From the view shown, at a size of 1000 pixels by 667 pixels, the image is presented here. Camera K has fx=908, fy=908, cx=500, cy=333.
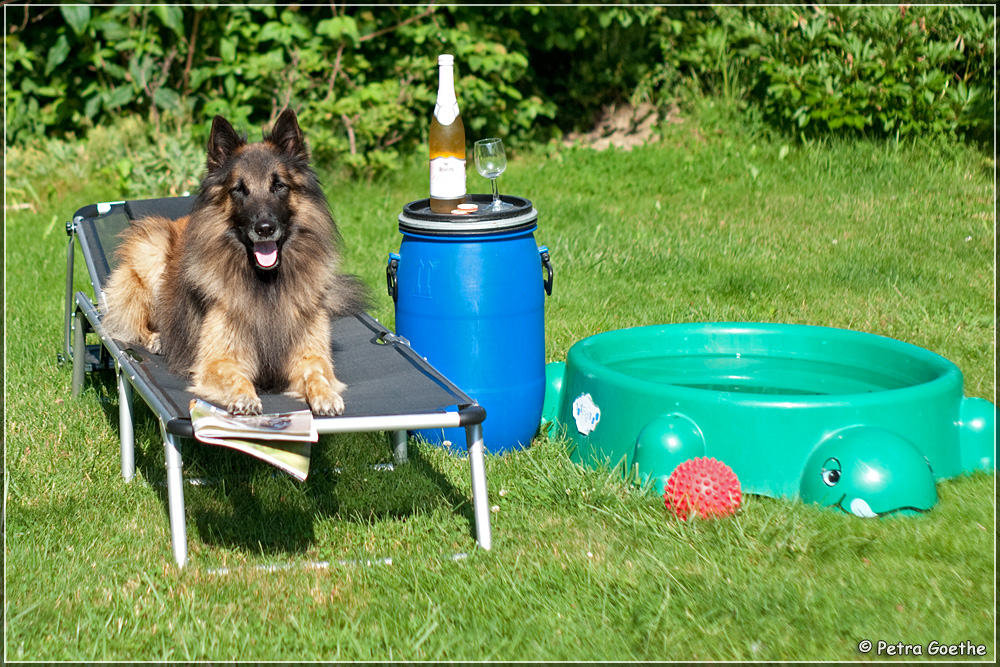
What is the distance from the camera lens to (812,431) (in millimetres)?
3395

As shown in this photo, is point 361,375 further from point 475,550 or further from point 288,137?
point 288,137

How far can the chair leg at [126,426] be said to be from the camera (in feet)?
11.9

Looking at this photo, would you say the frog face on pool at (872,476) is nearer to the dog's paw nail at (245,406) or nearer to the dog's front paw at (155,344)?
the dog's paw nail at (245,406)

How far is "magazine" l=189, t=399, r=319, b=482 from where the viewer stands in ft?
9.37

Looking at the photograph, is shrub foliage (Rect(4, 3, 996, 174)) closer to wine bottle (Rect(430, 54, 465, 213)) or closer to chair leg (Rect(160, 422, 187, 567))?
wine bottle (Rect(430, 54, 465, 213))

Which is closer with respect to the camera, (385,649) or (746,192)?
(385,649)

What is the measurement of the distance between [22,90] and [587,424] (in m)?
7.45

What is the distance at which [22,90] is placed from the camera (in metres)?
8.73

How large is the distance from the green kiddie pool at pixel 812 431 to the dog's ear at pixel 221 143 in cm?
166

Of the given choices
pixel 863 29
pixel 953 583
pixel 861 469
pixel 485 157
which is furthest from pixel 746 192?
pixel 953 583

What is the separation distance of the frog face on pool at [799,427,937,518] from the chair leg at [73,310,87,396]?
341 cm

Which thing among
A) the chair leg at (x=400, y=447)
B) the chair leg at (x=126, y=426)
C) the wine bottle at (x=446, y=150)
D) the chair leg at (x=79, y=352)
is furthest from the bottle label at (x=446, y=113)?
the chair leg at (x=79, y=352)

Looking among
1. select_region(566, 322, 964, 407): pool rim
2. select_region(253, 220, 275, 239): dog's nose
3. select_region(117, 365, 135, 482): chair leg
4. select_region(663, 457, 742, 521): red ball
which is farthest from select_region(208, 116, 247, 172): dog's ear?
select_region(663, 457, 742, 521): red ball

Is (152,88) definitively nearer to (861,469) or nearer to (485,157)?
(485,157)
